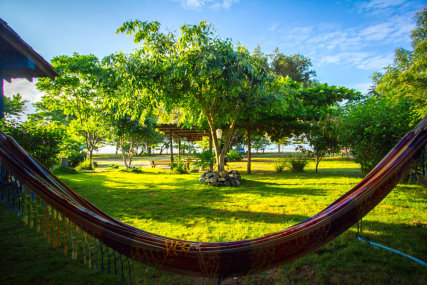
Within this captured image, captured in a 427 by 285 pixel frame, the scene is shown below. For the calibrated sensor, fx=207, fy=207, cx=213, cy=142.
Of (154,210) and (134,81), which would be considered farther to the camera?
(134,81)

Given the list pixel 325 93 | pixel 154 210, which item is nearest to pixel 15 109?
pixel 154 210

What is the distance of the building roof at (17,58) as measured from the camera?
93.0 inches

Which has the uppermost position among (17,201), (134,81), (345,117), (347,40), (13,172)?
(347,40)

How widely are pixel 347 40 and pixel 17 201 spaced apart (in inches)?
306

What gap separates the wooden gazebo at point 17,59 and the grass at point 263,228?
80.8 inches

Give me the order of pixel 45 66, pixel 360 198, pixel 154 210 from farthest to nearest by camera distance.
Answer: pixel 154 210 → pixel 45 66 → pixel 360 198

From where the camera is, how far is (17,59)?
2.77 metres

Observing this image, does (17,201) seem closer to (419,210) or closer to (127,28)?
(127,28)

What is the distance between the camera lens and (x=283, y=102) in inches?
184

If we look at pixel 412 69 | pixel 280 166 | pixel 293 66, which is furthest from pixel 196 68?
pixel 293 66

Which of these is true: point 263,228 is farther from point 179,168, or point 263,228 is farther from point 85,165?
point 85,165

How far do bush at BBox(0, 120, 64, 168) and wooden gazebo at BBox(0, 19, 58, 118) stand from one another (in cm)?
217

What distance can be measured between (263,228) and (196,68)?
338cm

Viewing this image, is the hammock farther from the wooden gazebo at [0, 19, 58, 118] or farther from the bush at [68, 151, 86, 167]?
the bush at [68, 151, 86, 167]
